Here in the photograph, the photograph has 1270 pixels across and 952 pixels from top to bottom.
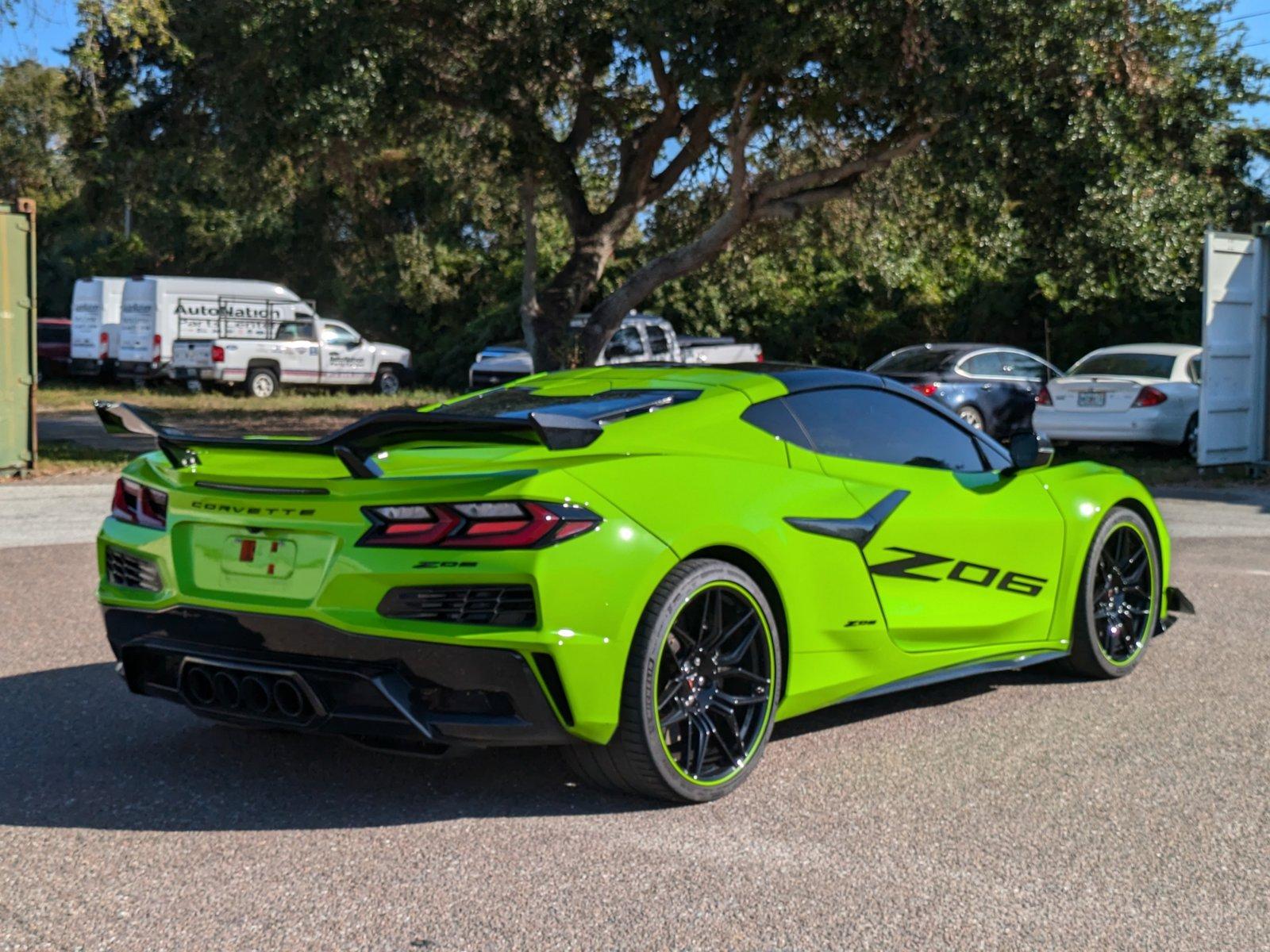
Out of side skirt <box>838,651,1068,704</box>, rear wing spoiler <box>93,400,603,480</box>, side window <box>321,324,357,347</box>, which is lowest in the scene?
side skirt <box>838,651,1068,704</box>

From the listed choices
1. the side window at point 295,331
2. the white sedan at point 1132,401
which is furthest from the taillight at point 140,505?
the side window at point 295,331

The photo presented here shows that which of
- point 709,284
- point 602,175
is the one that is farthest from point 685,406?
point 709,284

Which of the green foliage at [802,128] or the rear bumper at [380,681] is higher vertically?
the green foliage at [802,128]

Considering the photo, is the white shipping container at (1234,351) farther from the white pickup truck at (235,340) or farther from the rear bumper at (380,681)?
the white pickup truck at (235,340)

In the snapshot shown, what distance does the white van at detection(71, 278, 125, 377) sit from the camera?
113 feet

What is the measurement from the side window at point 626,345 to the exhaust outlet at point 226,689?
84.0ft

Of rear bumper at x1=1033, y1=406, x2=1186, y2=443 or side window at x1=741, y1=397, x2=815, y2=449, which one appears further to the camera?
rear bumper at x1=1033, y1=406, x2=1186, y2=443

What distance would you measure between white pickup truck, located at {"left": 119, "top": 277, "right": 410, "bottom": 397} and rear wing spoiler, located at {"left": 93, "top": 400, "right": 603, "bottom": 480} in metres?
27.6

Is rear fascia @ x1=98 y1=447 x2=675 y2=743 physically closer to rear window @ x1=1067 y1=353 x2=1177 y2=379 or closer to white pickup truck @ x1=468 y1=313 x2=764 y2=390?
rear window @ x1=1067 y1=353 x2=1177 y2=379

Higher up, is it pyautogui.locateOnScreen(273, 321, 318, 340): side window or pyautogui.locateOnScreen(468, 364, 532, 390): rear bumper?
pyautogui.locateOnScreen(273, 321, 318, 340): side window

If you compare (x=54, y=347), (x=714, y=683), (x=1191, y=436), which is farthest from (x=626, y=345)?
(x=714, y=683)

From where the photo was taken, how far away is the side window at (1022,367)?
2108 cm

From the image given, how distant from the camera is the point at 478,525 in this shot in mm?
4461

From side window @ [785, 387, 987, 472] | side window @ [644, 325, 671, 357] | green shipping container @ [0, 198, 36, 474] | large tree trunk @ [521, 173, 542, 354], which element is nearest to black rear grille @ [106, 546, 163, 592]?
side window @ [785, 387, 987, 472]
